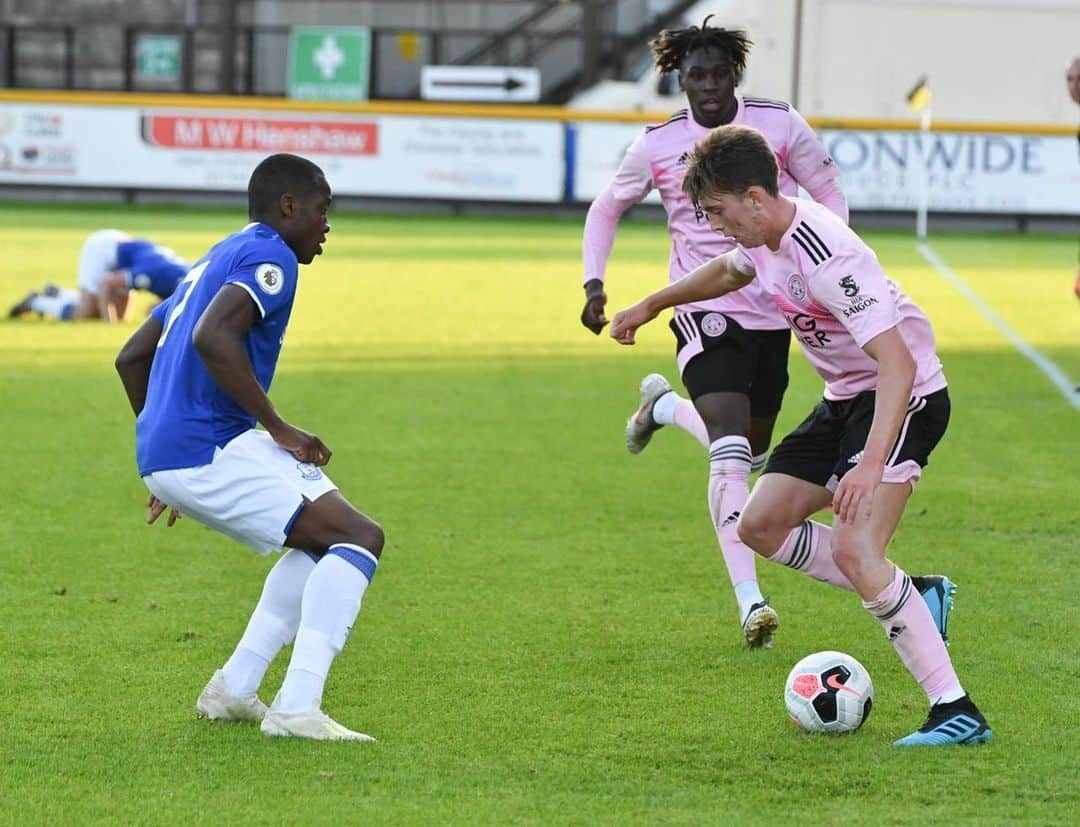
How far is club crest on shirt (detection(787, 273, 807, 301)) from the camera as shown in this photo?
16.9 ft

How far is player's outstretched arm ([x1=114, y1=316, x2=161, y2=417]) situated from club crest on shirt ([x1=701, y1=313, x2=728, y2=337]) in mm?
2368

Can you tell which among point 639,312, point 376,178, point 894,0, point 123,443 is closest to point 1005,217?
point 894,0

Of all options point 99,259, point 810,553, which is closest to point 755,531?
point 810,553

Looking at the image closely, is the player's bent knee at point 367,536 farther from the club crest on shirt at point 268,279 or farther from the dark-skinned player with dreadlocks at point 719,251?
the dark-skinned player with dreadlocks at point 719,251

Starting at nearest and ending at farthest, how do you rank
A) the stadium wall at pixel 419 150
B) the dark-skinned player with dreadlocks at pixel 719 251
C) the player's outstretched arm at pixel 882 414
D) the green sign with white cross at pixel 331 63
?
1. the player's outstretched arm at pixel 882 414
2. the dark-skinned player with dreadlocks at pixel 719 251
3. the stadium wall at pixel 419 150
4. the green sign with white cross at pixel 331 63

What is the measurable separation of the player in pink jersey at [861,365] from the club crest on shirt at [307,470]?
1.33 m

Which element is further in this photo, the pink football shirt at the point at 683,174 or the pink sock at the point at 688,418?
the pink sock at the point at 688,418

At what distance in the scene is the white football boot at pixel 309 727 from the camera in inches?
200

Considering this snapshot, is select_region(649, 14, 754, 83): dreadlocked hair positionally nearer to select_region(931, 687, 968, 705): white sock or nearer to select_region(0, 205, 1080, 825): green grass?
select_region(0, 205, 1080, 825): green grass

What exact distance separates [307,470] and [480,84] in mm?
30329

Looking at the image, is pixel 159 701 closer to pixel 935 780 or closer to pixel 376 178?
pixel 935 780

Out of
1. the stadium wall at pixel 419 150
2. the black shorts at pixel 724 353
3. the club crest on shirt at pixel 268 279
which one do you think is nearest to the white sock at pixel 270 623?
the club crest on shirt at pixel 268 279

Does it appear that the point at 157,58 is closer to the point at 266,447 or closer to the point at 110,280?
the point at 110,280

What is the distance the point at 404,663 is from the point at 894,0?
1248 inches
